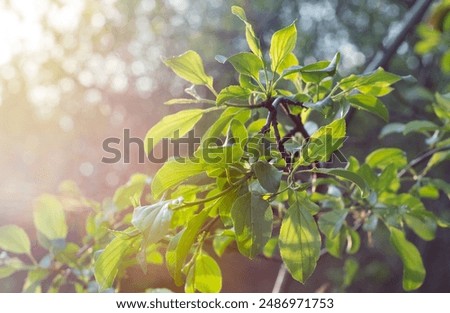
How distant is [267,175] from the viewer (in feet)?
1.29

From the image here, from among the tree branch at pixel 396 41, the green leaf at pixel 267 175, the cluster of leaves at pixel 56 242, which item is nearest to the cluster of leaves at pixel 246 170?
the green leaf at pixel 267 175

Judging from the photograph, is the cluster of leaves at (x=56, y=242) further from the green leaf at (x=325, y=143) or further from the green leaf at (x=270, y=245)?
the green leaf at (x=325, y=143)

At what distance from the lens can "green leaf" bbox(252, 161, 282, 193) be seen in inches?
15.1

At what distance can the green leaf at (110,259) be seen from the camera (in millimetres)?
454

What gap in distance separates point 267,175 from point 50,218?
51cm

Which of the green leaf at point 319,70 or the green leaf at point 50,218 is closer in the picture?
the green leaf at point 319,70

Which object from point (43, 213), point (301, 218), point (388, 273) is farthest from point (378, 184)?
point (388, 273)

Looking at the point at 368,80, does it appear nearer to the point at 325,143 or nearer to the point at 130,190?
the point at 325,143

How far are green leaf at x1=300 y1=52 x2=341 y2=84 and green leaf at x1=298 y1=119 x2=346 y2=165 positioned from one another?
6cm

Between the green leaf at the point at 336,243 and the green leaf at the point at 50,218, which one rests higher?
the green leaf at the point at 50,218

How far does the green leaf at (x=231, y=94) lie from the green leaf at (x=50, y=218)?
43 cm

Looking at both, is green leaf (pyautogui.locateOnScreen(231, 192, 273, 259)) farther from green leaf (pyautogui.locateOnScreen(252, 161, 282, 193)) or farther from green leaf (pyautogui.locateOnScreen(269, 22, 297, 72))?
green leaf (pyautogui.locateOnScreen(269, 22, 297, 72))

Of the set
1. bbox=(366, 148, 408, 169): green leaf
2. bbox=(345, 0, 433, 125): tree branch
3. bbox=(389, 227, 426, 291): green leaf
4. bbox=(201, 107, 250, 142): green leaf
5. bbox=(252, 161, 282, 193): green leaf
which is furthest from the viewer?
bbox=(345, 0, 433, 125): tree branch

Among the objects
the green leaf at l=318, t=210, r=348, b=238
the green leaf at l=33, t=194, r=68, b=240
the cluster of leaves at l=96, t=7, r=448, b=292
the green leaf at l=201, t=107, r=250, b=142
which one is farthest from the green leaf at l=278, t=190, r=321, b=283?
the green leaf at l=33, t=194, r=68, b=240
